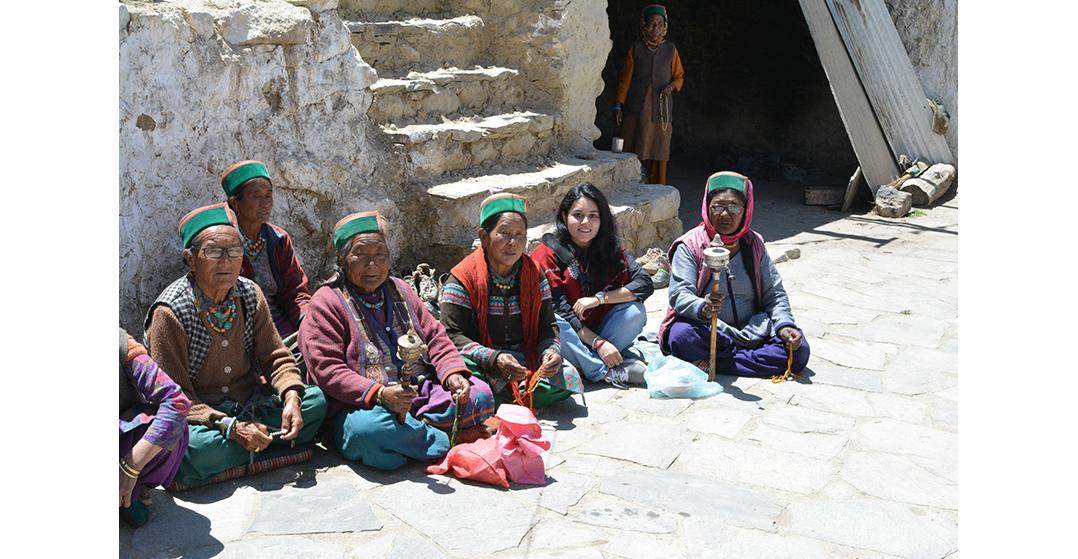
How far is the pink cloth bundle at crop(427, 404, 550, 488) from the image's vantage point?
4.06m

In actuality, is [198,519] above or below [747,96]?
below

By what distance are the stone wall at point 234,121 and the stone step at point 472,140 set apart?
0.71ft

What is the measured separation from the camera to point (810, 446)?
14.9 feet

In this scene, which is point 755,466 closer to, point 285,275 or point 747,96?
point 285,275

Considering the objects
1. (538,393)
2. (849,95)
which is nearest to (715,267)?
(538,393)

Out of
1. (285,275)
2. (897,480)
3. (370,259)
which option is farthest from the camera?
(285,275)

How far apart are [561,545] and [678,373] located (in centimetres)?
178

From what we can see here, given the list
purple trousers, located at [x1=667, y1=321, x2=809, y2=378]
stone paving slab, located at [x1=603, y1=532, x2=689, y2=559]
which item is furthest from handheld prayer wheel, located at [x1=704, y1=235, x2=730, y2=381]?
stone paving slab, located at [x1=603, y1=532, x2=689, y2=559]

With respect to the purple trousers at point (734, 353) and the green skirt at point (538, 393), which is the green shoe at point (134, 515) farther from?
the purple trousers at point (734, 353)

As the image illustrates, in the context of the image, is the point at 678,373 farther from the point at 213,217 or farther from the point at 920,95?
the point at 920,95

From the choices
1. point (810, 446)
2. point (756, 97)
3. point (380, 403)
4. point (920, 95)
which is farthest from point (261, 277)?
point (756, 97)

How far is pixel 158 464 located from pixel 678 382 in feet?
8.13

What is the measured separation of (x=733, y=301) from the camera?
18.3ft

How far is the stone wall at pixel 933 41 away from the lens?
36.2 ft
